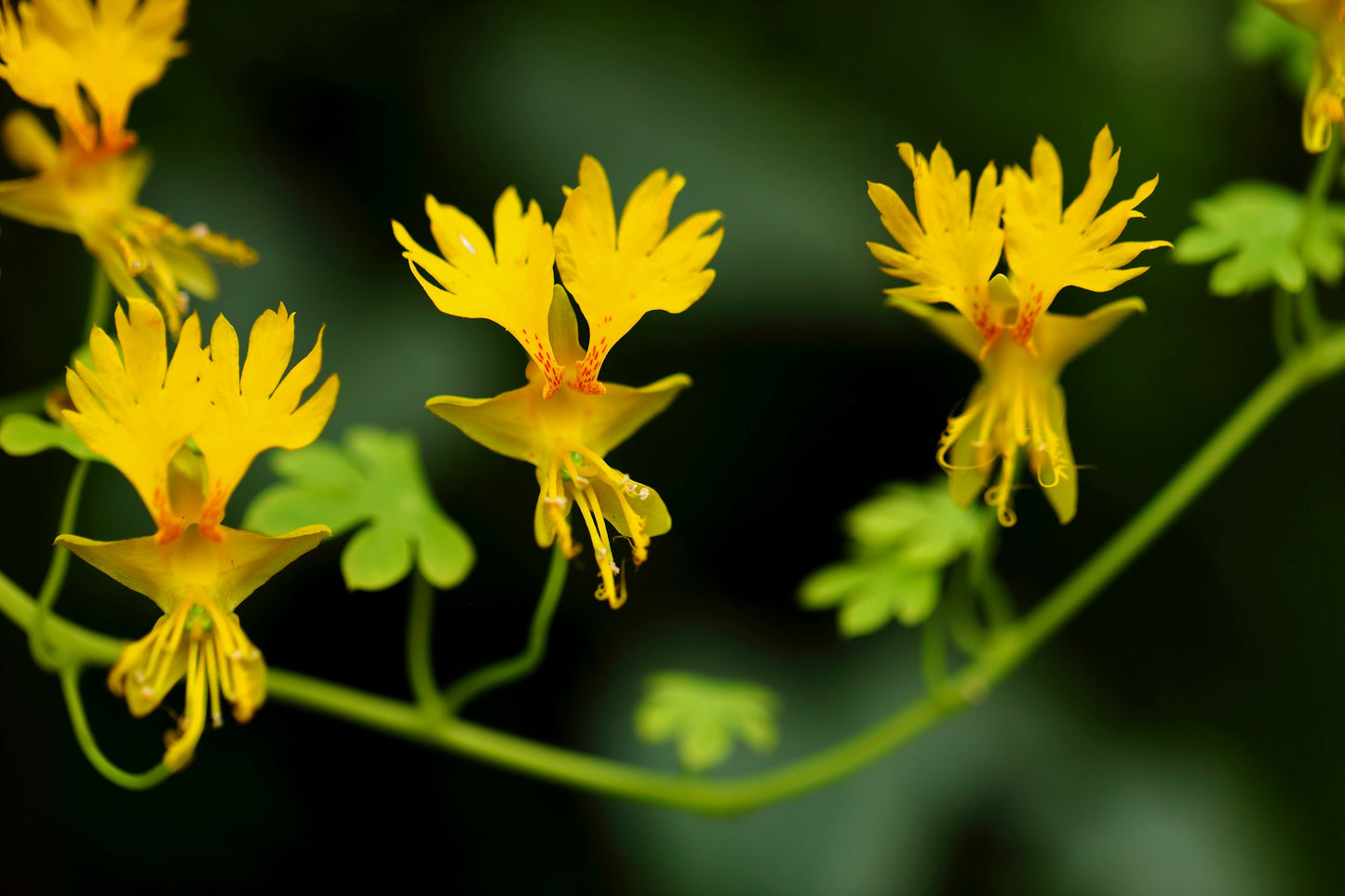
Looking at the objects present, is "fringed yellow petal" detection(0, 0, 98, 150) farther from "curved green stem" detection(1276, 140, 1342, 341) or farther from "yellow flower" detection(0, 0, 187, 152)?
"curved green stem" detection(1276, 140, 1342, 341)

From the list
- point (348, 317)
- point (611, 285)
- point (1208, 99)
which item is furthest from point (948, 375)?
point (611, 285)

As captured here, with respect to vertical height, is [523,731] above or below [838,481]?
below

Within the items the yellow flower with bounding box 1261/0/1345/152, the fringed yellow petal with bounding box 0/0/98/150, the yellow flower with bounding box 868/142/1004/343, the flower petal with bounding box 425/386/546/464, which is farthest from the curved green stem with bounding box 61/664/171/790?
the yellow flower with bounding box 1261/0/1345/152

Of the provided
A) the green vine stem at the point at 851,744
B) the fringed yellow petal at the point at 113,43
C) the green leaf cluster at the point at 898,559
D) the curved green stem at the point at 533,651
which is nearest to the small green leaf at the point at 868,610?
the green leaf cluster at the point at 898,559

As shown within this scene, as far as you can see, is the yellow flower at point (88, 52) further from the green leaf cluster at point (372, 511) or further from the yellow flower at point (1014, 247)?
the yellow flower at point (1014, 247)

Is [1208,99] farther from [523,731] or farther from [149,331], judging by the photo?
[149,331]

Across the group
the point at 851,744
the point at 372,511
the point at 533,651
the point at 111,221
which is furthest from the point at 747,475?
the point at 111,221

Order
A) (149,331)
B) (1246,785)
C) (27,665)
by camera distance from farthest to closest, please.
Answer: (1246,785) → (27,665) → (149,331)
